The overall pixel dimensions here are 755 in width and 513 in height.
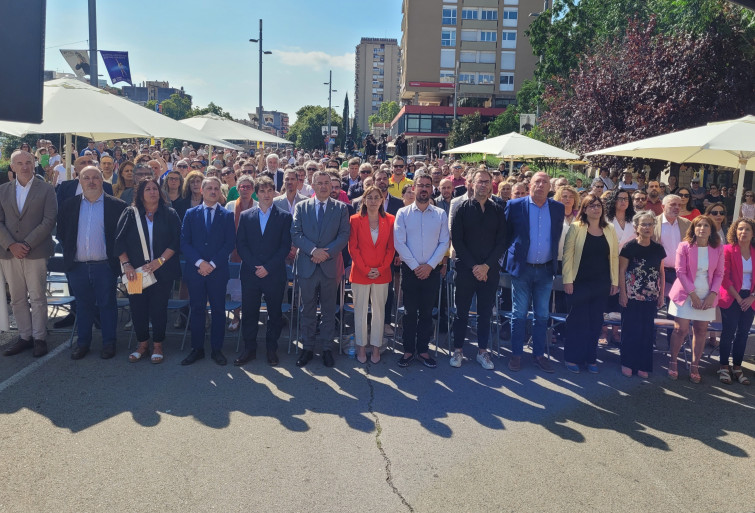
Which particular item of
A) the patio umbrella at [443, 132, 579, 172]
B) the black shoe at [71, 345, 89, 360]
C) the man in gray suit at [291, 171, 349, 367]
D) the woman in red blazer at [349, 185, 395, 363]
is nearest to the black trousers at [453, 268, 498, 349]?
the woman in red blazer at [349, 185, 395, 363]

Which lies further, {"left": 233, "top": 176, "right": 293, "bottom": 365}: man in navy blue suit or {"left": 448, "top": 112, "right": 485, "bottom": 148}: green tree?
{"left": 448, "top": 112, "right": 485, "bottom": 148}: green tree

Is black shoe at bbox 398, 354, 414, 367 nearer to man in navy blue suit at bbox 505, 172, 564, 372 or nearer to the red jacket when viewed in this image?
the red jacket

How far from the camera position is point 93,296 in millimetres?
6383

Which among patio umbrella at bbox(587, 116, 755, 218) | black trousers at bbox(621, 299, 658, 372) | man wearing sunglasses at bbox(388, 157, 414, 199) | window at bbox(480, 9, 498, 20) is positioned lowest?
black trousers at bbox(621, 299, 658, 372)

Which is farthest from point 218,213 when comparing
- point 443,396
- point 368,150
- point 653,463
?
point 368,150

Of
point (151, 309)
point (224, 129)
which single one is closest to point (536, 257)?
point (151, 309)

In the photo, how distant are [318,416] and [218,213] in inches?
101

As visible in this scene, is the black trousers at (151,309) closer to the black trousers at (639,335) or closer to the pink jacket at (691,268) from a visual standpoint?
the black trousers at (639,335)

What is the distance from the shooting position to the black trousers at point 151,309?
245 inches

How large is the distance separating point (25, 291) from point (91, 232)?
3.50 feet

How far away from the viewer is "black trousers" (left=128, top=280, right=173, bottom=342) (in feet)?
20.4

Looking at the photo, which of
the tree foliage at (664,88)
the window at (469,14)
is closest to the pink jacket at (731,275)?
the tree foliage at (664,88)

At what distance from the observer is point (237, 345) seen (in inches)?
266

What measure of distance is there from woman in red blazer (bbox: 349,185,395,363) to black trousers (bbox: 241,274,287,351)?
2.71ft
